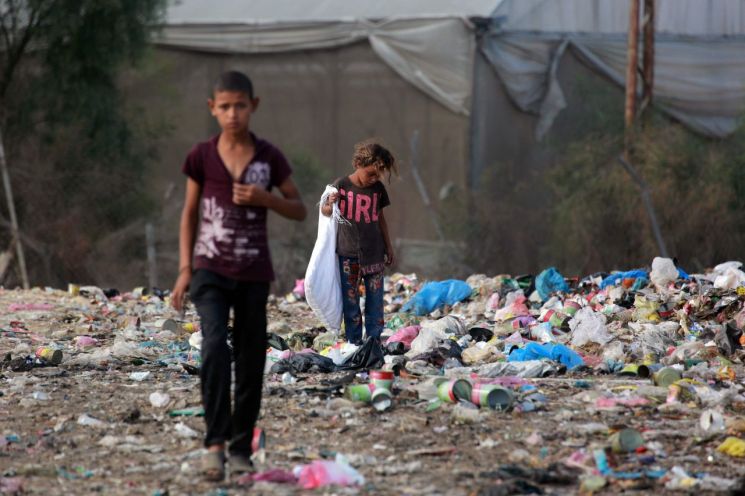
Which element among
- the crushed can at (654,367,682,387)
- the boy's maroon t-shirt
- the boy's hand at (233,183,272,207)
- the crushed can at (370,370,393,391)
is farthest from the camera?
the crushed can at (654,367,682,387)

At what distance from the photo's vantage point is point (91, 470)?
17.3 ft

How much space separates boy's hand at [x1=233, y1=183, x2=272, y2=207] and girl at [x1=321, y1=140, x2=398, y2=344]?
10.4 ft

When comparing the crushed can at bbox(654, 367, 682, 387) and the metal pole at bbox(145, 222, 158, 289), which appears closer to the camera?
the crushed can at bbox(654, 367, 682, 387)

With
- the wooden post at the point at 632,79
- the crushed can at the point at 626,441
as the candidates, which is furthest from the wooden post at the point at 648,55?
the crushed can at the point at 626,441

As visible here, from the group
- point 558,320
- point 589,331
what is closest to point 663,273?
point 558,320

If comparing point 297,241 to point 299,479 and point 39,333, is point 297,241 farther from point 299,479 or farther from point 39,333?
point 299,479

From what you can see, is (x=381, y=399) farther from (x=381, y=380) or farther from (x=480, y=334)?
(x=480, y=334)

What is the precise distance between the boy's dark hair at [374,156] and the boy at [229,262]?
2.95m

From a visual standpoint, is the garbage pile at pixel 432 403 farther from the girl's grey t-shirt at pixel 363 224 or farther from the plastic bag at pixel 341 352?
the girl's grey t-shirt at pixel 363 224

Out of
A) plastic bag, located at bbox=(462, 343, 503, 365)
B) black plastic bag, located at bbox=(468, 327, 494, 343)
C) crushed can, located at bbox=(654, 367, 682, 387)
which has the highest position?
crushed can, located at bbox=(654, 367, 682, 387)

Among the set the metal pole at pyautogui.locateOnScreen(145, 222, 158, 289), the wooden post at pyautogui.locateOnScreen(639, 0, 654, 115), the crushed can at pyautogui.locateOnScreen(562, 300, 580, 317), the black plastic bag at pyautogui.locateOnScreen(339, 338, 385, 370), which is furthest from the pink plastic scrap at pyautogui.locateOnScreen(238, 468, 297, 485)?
the wooden post at pyautogui.locateOnScreen(639, 0, 654, 115)

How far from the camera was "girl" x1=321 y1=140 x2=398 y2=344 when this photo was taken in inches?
316

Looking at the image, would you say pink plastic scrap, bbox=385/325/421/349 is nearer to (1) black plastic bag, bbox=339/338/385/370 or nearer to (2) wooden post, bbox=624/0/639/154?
(1) black plastic bag, bbox=339/338/385/370

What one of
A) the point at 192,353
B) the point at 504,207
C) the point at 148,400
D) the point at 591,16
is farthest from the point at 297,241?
the point at 148,400
